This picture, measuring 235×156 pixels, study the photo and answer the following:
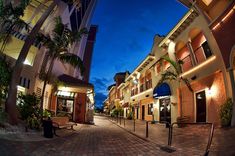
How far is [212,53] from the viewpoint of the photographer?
15.3 m

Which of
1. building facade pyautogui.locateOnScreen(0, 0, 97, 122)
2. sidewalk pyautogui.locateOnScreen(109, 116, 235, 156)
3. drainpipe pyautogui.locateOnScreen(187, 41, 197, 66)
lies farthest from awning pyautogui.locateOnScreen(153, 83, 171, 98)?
sidewalk pyautogui.locateOnScreen(109, 116, 235, 156)

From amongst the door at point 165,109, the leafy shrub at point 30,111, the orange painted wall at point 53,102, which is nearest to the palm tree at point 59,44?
the leafy shrub at point 30,111

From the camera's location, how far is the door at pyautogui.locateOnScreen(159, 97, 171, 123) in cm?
2308

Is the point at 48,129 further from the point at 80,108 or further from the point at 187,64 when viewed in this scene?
the point at 80,108

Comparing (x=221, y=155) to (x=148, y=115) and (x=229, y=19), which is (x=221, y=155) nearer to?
(x=229, y=19)

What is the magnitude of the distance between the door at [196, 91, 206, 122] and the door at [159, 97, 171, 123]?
5502 mm

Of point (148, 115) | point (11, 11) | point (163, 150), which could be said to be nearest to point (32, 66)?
point (11, 11)

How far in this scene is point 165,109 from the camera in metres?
23.9

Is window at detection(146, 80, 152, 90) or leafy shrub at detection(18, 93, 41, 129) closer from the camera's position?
leafy shrub at detection(18, 93, 41, 129)

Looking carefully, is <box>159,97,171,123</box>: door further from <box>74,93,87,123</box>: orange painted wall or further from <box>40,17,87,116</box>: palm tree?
Answer: <box>40,17,87,116</box>: palm tree

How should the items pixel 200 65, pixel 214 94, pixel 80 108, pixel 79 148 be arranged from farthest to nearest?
1. pixel 80 108
2. pixel 200 65
3. pixel 214 94
4. pixel 79 148

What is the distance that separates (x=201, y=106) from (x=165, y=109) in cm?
708

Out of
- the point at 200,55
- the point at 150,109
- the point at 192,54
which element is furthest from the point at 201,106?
the point at 150,109

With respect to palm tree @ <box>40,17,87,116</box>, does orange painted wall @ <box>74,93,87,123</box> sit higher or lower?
lower
